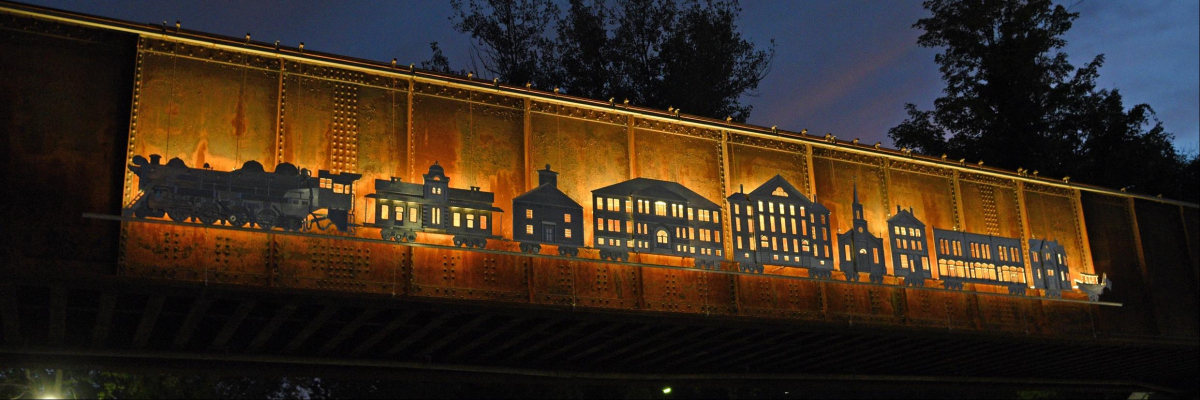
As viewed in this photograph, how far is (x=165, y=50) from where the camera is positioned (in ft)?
47.8

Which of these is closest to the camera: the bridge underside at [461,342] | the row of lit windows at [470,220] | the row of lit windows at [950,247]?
the bridge underside at [461,342]

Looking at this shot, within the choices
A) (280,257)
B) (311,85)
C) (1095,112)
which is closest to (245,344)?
(280,257)

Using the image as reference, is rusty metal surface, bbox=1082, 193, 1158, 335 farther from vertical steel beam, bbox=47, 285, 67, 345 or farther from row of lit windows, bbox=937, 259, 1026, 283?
vertical steel beam, bbox=47, 285, 67, 345

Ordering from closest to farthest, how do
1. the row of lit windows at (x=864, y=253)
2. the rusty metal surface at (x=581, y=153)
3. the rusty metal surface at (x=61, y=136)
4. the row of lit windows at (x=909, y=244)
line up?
the rusty metal surface at (x=61, y=136) < the rusty metal surface at (x=581, y=153) < the row of lit windows at (x=864, y=253) < the row of lit windows at (x=909, y=244)

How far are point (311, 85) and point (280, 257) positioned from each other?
2760 mm

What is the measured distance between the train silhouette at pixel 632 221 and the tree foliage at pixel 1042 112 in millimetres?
10882

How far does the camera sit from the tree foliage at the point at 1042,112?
32938mm

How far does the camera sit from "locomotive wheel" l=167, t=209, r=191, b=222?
1360 cm

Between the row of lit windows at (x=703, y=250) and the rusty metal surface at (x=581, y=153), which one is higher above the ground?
the rusty metal surface at (x=581, y=153)

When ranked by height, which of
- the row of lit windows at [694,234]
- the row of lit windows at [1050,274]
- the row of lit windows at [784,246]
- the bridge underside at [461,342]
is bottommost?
the bridge underside at [461,342]

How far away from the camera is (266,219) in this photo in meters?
14.2

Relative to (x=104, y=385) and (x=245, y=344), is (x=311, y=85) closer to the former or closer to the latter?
(x=245, y=344)

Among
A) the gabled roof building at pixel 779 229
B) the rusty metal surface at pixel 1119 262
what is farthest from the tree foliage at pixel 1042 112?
the gabled roof building at pixel 779 229

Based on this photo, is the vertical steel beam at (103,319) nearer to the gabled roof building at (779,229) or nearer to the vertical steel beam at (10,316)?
the vertical steel beam at (10,316)
